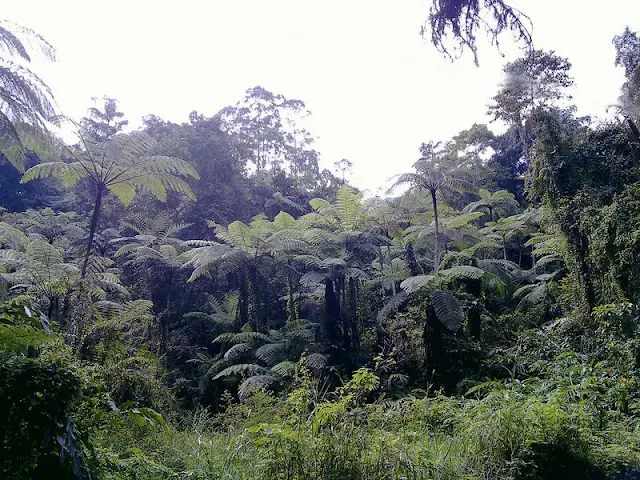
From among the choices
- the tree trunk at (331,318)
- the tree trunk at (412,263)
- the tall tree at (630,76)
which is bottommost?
the tree trunk at (331,318)

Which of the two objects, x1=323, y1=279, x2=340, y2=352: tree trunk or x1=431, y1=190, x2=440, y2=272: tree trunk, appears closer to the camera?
x1=323, y1=279, x2=340, y2=352: tree trunk

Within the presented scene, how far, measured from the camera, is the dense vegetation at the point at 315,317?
278 centimetres

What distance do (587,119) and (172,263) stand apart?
11518 mm

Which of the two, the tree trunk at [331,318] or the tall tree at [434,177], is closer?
the tree trunk at [331,318]

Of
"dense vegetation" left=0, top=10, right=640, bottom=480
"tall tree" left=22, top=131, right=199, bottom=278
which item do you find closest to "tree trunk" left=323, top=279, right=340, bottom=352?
"dense vegetation" left=0, top=10, right=640, bottom=480

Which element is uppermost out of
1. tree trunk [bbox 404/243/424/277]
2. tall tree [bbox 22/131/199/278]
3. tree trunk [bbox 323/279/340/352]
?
tall tree [bbox 22/131/199/278]

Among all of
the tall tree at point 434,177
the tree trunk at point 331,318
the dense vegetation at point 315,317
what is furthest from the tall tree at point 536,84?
the tree trunk at point 331,318

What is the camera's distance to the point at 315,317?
10672 millimetres

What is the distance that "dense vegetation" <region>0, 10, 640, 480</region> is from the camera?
9.13 ft

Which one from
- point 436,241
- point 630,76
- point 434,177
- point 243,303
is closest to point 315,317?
point 243,303

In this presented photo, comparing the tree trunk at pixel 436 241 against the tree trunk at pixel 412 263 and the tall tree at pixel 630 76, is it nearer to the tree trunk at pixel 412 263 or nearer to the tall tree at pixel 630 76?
the tree trunk at pixel 412 263

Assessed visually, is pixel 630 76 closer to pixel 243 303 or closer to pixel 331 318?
pixel 331 318

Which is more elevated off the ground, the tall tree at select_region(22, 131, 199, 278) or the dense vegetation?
the tall tree at select_region(22, 131, 199, 278)

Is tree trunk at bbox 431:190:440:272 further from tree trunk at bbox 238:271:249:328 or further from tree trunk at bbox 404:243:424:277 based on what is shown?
tree trunk at bbox 238:271:249:328
